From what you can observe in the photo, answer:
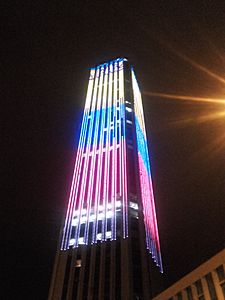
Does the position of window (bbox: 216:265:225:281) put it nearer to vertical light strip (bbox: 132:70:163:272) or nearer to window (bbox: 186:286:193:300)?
window (bbox: 186:286:193:300)

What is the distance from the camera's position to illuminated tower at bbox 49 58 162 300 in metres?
41.3

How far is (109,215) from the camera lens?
46.8 metres

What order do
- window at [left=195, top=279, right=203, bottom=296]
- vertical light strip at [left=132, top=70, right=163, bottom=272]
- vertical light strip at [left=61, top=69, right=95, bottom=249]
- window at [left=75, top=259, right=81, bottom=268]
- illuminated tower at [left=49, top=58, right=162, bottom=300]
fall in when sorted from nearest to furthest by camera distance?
window at [left=195, top=279, right=203, bottom=296], illuminated tower at [left=49, top=58, right=162, bottom=300], window at [left=75, top=259, right=81, bottom=268], vertical light strip at [left=61, top=69, right=95, bottom=249], vertical light strip at [left=132, top=70, right=163, bottom=272]

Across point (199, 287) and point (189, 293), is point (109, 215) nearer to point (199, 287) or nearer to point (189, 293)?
point (189, 293)

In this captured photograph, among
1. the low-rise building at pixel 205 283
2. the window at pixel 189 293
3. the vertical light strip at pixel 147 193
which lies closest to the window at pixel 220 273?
the low-rise building at pixel 205 283

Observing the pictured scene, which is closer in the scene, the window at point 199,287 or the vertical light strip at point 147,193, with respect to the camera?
the window at point 199,287

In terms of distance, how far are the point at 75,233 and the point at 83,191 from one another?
22.9 ft

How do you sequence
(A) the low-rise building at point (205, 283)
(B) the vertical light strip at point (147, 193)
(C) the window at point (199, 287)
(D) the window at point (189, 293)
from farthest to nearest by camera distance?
(B) the vertical light strip at point (147, 193) < (D) the window at point (189, 293) < (C) the window at point (199, 287) < (A) the low-rise building at point (205, 283)

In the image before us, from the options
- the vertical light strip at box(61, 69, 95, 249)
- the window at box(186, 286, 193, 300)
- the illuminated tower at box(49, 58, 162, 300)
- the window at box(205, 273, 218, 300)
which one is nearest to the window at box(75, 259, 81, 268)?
the illuminated tower at box(49, 58, 162, 300)

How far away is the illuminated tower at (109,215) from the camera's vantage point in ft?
136

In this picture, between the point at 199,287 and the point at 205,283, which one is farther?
the point at 199,287

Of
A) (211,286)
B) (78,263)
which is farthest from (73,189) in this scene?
(211,286)

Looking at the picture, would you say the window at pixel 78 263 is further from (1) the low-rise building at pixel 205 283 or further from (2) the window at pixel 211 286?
(2) the window at pixel 211 286

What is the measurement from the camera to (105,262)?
43.0 meters
